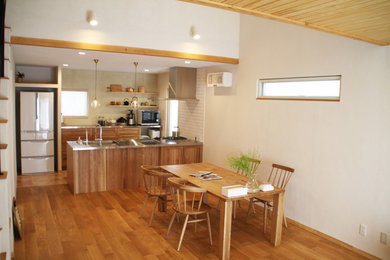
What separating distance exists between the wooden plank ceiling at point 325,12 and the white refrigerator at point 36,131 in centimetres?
593

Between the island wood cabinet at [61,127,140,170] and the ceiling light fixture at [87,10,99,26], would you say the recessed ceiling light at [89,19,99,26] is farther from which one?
the island wood cabinet at [61,127,140,170]

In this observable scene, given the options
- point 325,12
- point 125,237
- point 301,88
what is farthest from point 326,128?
point 125,237

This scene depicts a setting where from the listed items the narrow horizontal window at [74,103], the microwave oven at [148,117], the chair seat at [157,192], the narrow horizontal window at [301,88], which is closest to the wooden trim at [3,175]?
the chair seat at [157,192]

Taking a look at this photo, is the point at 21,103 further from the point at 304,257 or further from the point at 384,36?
the point at 384,36

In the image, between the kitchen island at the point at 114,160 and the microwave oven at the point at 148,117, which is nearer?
the kitchen island at the point at 114,160

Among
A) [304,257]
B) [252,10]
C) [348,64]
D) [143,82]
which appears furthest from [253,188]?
[143,82]

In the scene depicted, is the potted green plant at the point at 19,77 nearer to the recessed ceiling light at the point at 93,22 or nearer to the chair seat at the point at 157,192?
the recessed ceiling light at the point at 93,22

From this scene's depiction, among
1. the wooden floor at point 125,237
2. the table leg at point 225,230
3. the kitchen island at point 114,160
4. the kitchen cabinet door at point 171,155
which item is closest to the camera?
the table leg at point 225,230

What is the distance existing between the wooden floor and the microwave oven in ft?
12.1

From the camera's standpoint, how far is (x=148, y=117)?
29.6ft

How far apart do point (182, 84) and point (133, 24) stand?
2.27 m

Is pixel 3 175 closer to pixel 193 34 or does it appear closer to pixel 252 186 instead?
pixel 252 186

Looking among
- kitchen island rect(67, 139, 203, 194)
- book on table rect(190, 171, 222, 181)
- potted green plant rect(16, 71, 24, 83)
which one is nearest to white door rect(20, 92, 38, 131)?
potted green plant rect(16, 71, 24, 83)

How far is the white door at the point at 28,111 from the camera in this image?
6949 millimetres
